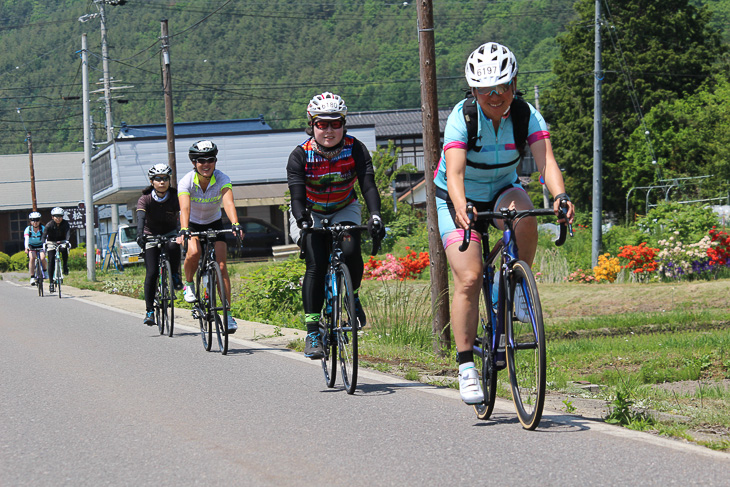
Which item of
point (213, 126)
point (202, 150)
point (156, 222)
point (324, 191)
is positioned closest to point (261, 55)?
point (213, 126)

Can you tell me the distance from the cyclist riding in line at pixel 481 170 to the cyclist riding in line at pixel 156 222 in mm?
6538

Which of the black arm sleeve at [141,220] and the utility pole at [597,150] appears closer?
the black arm sleeve at [141,220]

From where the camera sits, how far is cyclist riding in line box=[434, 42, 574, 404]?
5672 mm

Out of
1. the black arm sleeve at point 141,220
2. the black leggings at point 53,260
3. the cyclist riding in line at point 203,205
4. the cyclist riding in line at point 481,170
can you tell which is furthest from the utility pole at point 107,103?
the cyclist riding in line at point 481,170

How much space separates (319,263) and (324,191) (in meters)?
0.55

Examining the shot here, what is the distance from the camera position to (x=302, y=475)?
4770 mm

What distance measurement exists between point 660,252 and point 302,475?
621 inches

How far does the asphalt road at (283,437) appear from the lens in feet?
15.4

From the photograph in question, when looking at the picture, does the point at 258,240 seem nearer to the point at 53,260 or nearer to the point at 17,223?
the point at 53,260

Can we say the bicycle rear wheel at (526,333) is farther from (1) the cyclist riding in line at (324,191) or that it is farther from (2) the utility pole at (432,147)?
(2) the utility pole at (432,147)

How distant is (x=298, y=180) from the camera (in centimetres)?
737

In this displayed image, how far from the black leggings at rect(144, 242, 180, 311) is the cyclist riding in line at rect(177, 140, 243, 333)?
1.28 metres

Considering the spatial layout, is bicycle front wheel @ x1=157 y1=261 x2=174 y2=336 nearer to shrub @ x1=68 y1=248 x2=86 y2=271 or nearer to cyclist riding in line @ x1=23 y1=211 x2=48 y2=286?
cyclist riding in line @ x1=23 y1=211 x2=48 y2=286

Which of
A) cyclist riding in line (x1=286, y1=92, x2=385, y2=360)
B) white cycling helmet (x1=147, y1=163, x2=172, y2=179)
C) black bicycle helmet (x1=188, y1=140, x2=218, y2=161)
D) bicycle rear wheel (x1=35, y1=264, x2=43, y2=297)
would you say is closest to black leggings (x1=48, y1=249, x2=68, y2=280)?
bicycle rear wheel (x1=35, y1=264, x2=43, y2=297)
